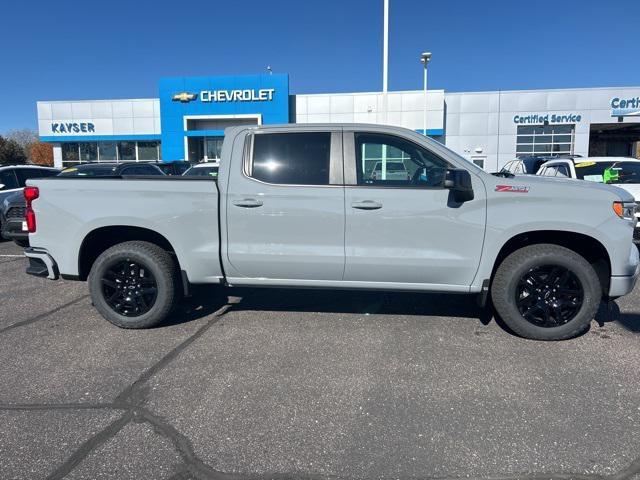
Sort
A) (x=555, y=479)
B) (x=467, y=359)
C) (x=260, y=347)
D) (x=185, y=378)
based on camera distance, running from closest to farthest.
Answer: (x=555, y=479) < (x=185, y=378) < (x=467, y=359) < (x=260, y=347)

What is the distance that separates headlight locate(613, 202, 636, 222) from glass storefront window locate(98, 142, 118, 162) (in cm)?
3609

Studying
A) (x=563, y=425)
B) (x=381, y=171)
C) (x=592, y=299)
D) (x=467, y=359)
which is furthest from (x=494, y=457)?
(x=381, y=171)

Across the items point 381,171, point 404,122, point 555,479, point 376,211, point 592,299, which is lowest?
point 555,479

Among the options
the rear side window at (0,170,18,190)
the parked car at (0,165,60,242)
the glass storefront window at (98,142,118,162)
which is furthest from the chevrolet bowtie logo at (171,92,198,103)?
the rear side window at (0,170,18,190)

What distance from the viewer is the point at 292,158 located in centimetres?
446

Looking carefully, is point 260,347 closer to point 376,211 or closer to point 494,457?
point 376,211

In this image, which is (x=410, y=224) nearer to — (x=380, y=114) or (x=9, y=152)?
(x=380, y=114)

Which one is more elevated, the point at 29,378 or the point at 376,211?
the point at 376,211

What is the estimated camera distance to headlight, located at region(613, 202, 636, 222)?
4.09m

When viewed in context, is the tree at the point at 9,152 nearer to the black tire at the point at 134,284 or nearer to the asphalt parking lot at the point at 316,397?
the black tire at the point at 134,284

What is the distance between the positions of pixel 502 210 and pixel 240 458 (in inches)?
119

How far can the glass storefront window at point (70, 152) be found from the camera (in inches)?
1393

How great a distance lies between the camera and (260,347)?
168 inches

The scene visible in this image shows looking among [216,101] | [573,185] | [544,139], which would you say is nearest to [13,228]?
[573,185]
